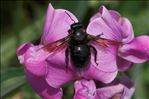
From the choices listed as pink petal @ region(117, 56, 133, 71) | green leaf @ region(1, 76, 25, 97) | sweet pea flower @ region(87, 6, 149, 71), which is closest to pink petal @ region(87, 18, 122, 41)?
sweet pea flower @ region(87, 6, 149, 71)

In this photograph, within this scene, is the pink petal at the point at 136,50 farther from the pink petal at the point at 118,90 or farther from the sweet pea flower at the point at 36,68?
→ the sweet pea flower at the point at 36,68

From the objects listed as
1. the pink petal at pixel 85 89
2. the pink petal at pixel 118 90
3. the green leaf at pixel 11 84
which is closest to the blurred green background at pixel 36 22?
the green leaf at pixel 11 84

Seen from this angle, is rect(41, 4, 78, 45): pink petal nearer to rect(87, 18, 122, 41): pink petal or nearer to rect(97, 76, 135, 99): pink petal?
rect(87, 18, 122, 41): pink petal

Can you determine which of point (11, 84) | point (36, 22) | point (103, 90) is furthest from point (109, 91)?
point (36, 22)

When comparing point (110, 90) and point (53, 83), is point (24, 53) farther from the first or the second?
point (110, 90)

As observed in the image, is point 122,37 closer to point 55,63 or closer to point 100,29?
point 100,29
